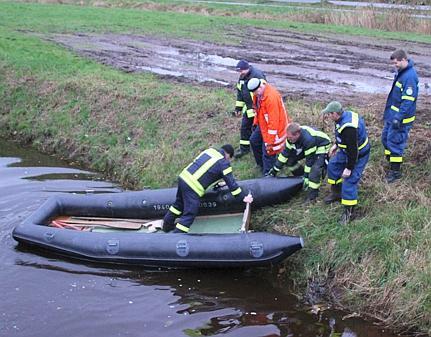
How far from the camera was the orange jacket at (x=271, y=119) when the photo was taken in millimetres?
9383

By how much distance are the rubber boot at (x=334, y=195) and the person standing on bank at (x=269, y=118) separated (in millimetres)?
1166

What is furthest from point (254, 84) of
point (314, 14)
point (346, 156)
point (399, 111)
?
point (314, 14)

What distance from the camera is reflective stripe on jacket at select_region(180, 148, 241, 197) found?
8562 mm

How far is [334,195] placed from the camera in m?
8.84

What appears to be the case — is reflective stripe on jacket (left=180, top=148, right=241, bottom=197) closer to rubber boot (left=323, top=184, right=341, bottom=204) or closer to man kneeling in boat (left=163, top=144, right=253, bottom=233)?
man kneeling in boat (left=163, top=144, right=253, bottom=233)

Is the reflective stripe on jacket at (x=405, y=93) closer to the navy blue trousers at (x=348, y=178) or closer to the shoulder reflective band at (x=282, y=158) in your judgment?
the navy blue trousers at (x=348, y=178)

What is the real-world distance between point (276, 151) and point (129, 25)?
1885 cm

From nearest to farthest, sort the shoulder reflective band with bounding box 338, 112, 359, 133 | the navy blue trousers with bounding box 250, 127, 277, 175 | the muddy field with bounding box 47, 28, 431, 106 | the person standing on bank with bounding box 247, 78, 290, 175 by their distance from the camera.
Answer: the shoulder reflective band with bounding box 338, 112, 359, 133
the person standing on bank with bounding box 247, 78, 290, 175
the navy blue trousers with bounding box 250, 127, 277, 175
the muddy field with bounding box 47, 28, 431, 106

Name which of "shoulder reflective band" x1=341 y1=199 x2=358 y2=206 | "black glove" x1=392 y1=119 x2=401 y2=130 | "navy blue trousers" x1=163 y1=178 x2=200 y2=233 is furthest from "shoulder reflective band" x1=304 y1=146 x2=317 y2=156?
"navy blue trousers" x1=163 y1=178 x2=200 y2=233

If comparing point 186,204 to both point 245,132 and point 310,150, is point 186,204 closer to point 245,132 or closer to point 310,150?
point 310,150

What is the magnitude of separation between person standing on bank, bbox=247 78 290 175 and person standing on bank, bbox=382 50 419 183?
5.28 ft

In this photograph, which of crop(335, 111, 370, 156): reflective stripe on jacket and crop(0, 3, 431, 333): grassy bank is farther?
crop(335, 111, 370, 156): reflective stripe on jacket

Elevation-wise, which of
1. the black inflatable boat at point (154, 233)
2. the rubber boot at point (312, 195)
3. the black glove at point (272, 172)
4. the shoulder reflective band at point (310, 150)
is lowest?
the black inflatable boat at point (154, 233)

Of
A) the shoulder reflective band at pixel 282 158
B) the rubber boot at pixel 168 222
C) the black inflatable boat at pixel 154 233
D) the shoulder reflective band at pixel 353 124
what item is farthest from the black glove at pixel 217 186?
the shoulder reflective band at pixel 353 124
